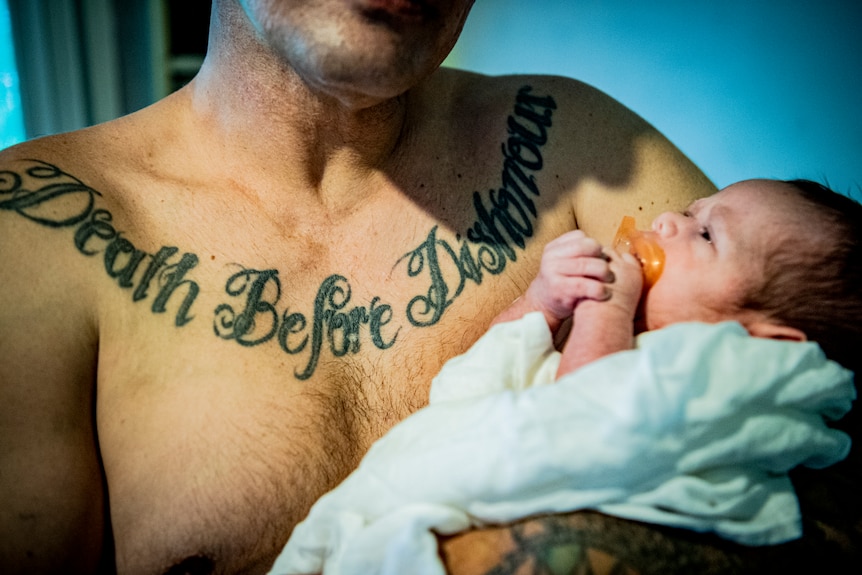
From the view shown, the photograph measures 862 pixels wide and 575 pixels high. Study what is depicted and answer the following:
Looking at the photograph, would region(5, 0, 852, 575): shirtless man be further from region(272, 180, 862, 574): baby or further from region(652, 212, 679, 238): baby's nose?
region(652, 212, 679, 238): baby's nose

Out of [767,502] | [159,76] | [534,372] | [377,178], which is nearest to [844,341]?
[767,502]

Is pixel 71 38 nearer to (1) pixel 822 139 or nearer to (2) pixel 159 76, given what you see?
(2) pixel 159 76

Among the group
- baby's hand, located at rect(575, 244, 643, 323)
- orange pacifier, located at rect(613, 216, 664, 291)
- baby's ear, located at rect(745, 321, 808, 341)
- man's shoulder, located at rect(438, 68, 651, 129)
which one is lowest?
baby's ear, located at rect(745, 321, 808, 341)

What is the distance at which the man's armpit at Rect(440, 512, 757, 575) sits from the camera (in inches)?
21.5

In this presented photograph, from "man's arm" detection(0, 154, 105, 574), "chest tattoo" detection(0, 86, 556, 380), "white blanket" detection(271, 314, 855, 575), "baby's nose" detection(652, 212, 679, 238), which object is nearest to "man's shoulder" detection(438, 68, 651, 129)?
"chest tattoo" detection(0, 86, 556, 380)

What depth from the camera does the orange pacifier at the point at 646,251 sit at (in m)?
0.80

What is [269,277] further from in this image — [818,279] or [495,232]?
[818,279]

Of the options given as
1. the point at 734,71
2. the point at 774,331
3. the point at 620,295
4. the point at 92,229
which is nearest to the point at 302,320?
the point at 92,229

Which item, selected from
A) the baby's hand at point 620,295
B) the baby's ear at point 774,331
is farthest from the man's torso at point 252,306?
the baby's ear at point 774,331

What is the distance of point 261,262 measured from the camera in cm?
→ 90

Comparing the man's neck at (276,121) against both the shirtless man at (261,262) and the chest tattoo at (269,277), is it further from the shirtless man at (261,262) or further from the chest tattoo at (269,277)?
the chest tattoo at (269,277)

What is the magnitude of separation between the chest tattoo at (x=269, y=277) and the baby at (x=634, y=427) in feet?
0.74

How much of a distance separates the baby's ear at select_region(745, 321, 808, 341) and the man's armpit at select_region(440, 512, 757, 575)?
314 mm

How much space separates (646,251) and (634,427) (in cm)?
36
